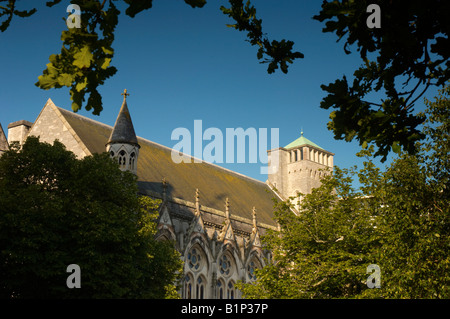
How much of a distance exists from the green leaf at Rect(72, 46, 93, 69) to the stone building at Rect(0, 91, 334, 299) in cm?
3110

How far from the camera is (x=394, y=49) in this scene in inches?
260

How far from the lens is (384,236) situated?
21.2 meters

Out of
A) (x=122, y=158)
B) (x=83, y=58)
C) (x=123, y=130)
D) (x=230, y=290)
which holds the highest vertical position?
(x=123, y=130)

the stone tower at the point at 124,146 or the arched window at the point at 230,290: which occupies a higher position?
the stone tower at the point at 124,146

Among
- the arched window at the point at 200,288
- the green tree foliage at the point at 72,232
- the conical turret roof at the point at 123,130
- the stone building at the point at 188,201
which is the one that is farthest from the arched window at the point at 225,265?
the green tree foliage at the point at 72,232

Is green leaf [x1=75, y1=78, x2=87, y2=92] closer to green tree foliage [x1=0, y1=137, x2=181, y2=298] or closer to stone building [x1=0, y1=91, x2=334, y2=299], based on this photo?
green tree foliage [x1=0, y1=137, x2=181, y2=298]

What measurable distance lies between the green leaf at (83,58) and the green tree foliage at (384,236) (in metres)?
13.5

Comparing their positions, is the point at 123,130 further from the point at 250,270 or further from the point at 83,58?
the point at 83,58

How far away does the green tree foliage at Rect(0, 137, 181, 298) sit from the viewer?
77.6 ft

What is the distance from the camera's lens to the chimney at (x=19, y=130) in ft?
146

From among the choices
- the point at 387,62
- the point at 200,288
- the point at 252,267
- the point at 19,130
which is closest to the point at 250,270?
the point at 252,267

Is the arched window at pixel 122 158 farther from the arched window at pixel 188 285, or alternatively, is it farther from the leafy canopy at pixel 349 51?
the leafy canopy at pixel 349 51

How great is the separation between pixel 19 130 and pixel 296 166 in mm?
31665
